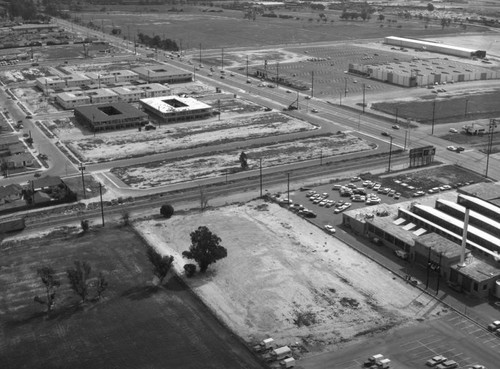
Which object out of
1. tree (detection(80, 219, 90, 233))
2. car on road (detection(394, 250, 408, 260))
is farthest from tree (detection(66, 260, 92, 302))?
car on road (detection(394, 250, 408, 260))

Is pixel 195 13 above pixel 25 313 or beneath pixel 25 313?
above

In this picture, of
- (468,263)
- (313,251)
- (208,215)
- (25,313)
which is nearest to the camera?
(25,313)

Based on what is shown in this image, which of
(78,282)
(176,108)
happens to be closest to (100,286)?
(78,282)

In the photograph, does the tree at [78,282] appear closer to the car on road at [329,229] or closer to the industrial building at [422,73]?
the car on road at [329,229]

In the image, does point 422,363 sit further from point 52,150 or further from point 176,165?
point 52,150

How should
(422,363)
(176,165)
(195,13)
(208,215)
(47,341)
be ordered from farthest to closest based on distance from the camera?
(195,13), (176,165), (208,215), (47,341), (422,363)

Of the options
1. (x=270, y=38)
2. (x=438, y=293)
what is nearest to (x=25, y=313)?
(x=438, y=293)

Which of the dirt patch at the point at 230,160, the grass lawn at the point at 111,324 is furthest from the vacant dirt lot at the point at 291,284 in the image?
the dirt patch at the point at 230,160

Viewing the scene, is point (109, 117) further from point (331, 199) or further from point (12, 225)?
point (331, 199)
